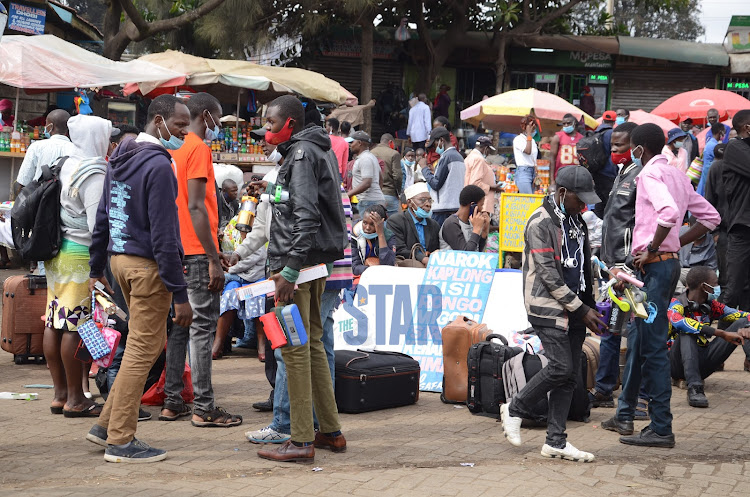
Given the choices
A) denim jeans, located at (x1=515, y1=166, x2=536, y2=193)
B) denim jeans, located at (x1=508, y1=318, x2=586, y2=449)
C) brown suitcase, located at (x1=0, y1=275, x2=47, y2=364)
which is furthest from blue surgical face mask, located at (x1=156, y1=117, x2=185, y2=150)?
denim jeans, located at (x1=515, y1=166, x2=536, y2=193)

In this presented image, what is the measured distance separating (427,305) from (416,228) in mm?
1541

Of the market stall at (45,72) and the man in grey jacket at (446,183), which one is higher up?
the market stall at (45,72)

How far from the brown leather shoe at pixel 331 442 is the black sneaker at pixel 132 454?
0.97 m

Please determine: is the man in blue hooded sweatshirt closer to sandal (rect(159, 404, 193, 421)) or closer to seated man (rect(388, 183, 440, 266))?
sandal (rect(159, 404, 193, 421))

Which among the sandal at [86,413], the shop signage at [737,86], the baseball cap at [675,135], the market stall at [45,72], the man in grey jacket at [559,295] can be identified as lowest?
the sandal at [86,413]

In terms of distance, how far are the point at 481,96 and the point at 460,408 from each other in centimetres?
2031

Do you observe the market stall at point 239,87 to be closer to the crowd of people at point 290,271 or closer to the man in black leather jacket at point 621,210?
the crowd of people at point 290,271

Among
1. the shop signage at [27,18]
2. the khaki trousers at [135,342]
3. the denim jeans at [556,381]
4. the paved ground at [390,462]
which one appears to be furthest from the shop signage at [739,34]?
the khaki trousers at [135,342]

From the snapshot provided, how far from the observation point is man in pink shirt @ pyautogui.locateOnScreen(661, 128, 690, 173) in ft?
40.7

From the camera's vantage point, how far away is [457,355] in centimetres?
731

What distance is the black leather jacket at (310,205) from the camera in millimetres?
5184

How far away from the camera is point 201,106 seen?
6.20 meters

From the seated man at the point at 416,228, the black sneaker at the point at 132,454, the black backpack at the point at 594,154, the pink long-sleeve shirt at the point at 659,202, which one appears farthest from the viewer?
the black backpack at the point at 594,154

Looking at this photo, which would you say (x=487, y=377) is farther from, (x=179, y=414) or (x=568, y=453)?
(x=179, y=414)
